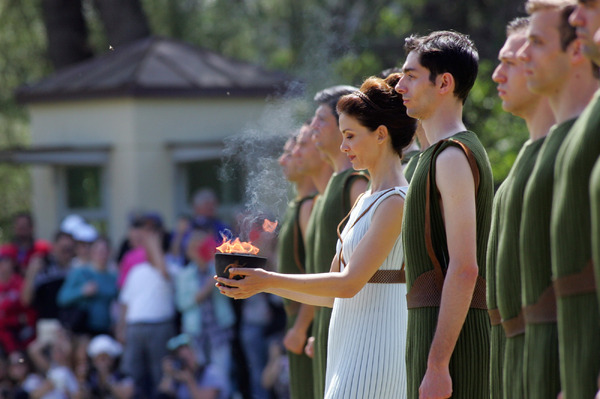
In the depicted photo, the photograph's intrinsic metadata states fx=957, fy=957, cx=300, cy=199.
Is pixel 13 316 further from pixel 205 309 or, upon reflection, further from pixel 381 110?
pixel 381 110

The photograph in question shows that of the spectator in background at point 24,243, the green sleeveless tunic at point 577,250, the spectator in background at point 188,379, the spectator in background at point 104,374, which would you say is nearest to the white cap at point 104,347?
the spectator in background at point 104,374

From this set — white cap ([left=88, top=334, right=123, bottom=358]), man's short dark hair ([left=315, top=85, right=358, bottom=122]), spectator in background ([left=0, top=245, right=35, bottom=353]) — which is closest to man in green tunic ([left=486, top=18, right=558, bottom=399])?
man's short dark hair ([left=315, top=85, right=358, bottom=122])

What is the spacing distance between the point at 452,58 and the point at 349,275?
3.13 ft

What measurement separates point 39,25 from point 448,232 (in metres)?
19.9

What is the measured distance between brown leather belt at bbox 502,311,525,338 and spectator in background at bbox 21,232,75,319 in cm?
872

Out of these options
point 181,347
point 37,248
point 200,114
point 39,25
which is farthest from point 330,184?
point 39,25

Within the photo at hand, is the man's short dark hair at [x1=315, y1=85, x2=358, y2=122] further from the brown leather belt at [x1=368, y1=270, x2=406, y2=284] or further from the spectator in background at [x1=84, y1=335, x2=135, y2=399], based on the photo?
the spectator in background at [x1=84, y1=335, x2=135, y2=399]

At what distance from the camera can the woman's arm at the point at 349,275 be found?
3.63 meters

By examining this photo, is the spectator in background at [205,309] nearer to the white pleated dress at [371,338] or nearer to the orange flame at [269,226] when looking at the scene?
the orange flame at [269,226]

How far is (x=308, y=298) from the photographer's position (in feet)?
14.0

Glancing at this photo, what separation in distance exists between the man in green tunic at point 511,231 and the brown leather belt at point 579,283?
39 cm

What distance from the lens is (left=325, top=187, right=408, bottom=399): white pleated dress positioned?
390 cm

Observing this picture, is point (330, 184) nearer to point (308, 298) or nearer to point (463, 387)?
point (308, 298)

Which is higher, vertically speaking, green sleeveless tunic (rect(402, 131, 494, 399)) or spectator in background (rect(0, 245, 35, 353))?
green sleeveless tunic (rect(402, 131, 494, 399))
